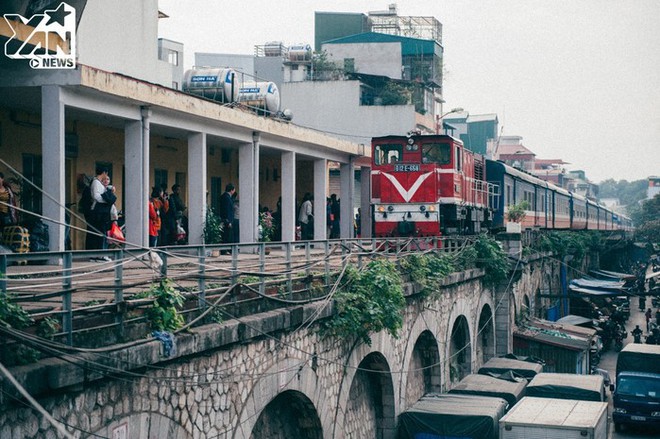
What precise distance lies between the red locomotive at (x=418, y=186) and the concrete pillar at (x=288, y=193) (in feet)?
7.62

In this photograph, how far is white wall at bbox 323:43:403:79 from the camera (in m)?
53.3

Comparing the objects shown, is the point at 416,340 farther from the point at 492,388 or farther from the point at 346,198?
the point at 346,198

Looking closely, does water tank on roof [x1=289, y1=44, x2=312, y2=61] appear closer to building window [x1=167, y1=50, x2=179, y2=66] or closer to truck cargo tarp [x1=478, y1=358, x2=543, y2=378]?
building window [x1=167, y1=50, x2=179, y2=66]

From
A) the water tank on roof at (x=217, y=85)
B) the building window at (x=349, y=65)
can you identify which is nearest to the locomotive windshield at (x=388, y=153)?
the water tank on roof at (x=217, y=85)

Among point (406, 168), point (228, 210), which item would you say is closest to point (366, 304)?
point (228, 210)

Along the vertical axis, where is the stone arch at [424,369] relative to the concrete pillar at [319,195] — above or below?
below

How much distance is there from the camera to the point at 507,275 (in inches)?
1120

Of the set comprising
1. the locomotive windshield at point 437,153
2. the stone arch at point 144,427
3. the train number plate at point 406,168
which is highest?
the locomotive windshield at point 437,153

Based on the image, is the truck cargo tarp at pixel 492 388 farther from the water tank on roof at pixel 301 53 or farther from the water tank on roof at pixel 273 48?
the water tank on roof at pixel 273 48

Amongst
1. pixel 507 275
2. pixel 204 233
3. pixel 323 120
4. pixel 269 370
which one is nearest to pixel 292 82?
pixel 323 120

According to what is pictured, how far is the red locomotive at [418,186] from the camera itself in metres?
24.4

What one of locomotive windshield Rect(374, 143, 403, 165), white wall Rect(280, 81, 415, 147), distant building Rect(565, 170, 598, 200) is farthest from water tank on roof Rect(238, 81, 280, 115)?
distant building Rect(565, 170, 598, 200)

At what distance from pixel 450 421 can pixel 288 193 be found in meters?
8.67

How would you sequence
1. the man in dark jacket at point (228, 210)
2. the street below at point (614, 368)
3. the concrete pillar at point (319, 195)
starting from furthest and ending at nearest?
1. the concrete pillar at point (319, 195)
2. the street below at point (614, 368)
3. the man in dark jacket at point (228, 210)
